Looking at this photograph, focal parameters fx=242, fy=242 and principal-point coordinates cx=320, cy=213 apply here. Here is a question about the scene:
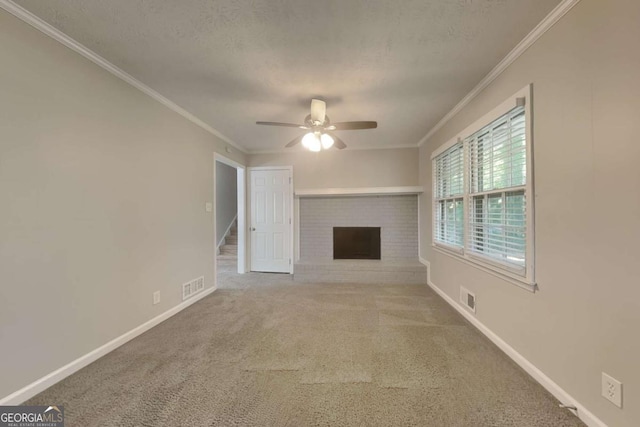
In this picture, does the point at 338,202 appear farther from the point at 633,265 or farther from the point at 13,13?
the point at 13,13

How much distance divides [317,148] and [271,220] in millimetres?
2400

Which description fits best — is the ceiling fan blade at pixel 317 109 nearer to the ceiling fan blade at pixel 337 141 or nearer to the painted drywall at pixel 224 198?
the ceiling fan blade at pixel 337 141

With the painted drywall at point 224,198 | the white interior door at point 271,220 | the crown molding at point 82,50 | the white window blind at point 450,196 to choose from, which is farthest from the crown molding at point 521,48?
the painted drywall at point 224,198

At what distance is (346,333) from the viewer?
2.41 meters

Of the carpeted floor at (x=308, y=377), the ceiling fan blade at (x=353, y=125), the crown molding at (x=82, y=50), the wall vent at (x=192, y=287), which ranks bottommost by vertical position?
the carpeted floor at (x=308, y=377)

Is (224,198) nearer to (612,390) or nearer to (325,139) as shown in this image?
(325,139)

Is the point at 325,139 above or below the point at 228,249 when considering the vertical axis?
above

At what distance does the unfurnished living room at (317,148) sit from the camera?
136 cm

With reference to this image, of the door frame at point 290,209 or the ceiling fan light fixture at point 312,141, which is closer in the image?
the ceiling fan light fixture at point 312,141

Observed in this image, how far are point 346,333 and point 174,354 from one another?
154cm

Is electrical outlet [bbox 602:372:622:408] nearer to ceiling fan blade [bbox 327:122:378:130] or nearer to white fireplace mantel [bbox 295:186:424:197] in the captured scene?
ceiling fan blade [bbox 327:122:378:130]

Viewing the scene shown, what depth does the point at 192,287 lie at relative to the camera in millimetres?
3188

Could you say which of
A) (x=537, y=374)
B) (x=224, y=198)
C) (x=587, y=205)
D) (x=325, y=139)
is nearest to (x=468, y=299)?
(x=537, y=374)

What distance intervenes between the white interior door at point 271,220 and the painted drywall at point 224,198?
6.49 ft
